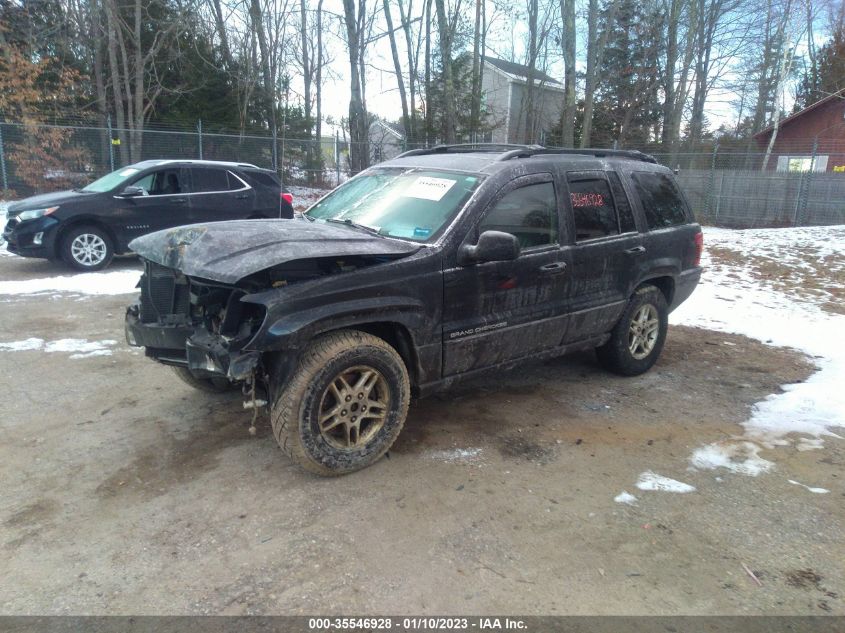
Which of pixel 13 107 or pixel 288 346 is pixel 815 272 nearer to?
pixel 288 346

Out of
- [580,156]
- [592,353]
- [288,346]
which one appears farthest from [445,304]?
[592,353]

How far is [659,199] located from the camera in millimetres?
5461

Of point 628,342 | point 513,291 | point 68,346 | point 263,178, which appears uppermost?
point 263,178

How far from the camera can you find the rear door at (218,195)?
1009cm

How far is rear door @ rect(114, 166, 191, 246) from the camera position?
9.44m

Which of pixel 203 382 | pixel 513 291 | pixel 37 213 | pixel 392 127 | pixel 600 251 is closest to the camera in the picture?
pixel 513 291

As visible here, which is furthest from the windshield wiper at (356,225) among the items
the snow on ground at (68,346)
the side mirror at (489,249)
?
the snow on ground at (68,346)

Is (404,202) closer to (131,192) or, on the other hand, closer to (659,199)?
(659,199)

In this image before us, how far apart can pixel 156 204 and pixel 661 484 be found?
8768 mm

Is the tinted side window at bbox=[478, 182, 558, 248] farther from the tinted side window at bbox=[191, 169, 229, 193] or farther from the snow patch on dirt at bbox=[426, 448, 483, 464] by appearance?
the tinted side window at bbox=[191, 169, 229, 193]

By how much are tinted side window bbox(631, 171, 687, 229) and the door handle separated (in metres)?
1.28

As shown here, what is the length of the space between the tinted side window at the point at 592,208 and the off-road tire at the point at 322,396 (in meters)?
1.96

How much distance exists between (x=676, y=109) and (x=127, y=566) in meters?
31.6

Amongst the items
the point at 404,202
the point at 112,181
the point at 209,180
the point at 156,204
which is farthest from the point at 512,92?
the point at 404,202
